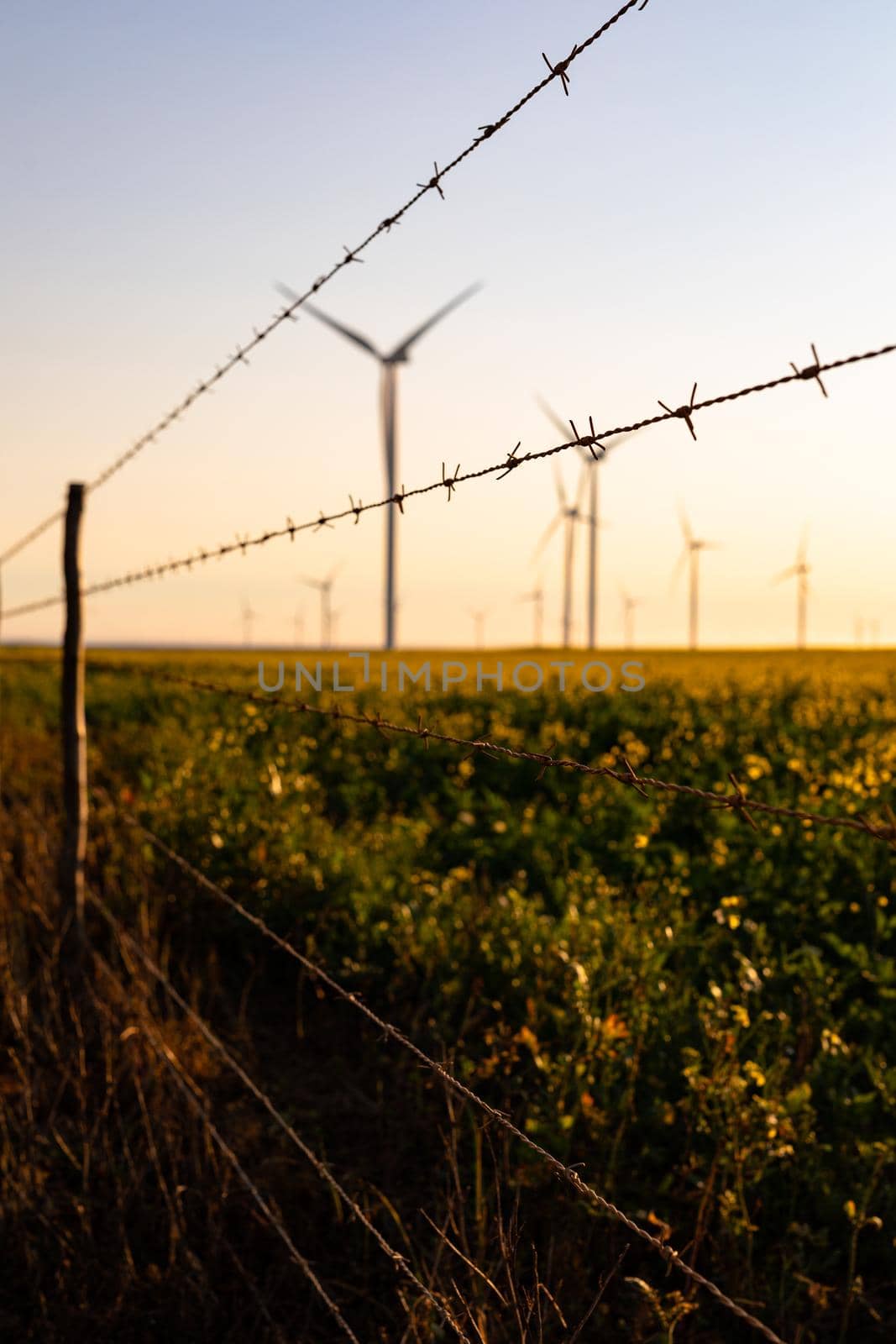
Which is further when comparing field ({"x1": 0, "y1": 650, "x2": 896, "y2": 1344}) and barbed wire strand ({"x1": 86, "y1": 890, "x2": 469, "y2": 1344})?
field ({"x1": 0, "y1": 650, "x2": 896, "y2": 1344})

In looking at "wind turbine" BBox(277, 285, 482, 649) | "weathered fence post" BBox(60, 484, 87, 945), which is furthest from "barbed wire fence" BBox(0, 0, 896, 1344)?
"wind turbine" BBox(277, 285, 482, 649)

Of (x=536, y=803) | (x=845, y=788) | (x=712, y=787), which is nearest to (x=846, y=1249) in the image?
(x=845, y=788)

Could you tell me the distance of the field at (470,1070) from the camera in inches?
129

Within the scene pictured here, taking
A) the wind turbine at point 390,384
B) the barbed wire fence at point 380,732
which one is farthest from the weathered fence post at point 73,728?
the wind turbine at point 390,384

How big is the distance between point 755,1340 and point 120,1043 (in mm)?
2600

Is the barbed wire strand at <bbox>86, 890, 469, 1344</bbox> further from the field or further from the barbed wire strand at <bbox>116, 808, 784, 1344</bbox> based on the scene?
the barbed wire strand at <bbox>116, 808, 784, 1344</bbox>

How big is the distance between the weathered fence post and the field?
23 centimetres

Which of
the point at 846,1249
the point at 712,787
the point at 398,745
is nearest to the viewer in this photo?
the point at 846,1249

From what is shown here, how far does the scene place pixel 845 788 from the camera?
745cm

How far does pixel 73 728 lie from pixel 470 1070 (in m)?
2.45

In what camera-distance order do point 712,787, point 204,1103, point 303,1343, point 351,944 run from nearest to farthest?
1. point 303,1343
2. point 204,1103
3. point 351,944
4. point 712,787

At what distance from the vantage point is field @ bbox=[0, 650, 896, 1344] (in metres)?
3.28

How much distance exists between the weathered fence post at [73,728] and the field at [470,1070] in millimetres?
233

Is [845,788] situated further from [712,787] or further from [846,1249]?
[846,1249]
